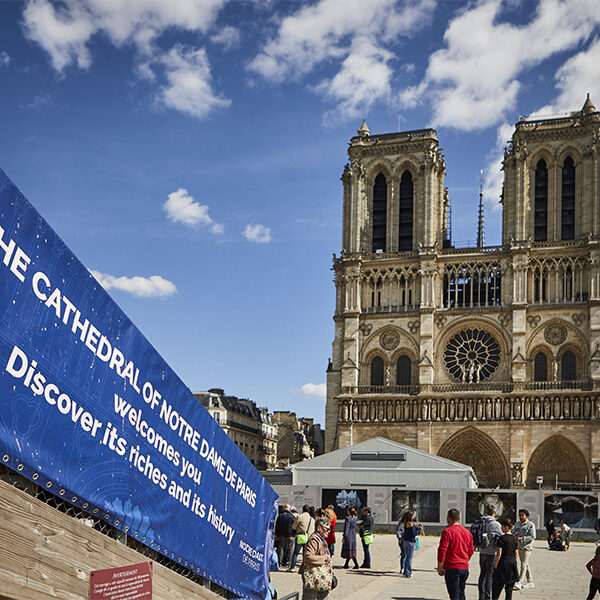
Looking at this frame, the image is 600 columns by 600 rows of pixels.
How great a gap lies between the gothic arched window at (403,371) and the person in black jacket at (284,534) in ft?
103

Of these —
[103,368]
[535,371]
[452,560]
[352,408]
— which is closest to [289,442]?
[352,408]

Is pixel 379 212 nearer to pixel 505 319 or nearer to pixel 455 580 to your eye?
pixel 505 319

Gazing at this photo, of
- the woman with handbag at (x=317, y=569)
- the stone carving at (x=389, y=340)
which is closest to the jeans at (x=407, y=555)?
the woman with handbag at (x=317, y=569)

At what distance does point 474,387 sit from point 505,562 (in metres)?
34.6

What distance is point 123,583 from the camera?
389cm

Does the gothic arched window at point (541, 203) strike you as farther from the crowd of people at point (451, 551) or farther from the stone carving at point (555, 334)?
the crowd of people at point (451, 551)

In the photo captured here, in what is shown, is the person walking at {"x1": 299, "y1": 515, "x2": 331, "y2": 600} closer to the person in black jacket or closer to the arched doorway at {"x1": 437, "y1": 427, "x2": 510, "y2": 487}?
the person in black jacket

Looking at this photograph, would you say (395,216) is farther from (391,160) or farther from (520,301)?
(520,301)

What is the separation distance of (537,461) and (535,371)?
16.6ft

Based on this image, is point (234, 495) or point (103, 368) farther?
point (234, 495)

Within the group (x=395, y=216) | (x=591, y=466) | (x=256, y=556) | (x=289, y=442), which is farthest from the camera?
(x=289, y=442)

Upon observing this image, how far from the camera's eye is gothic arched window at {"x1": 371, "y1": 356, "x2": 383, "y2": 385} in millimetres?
46938

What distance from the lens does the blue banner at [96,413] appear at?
3373 millimetres

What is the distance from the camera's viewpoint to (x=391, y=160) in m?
48.8
